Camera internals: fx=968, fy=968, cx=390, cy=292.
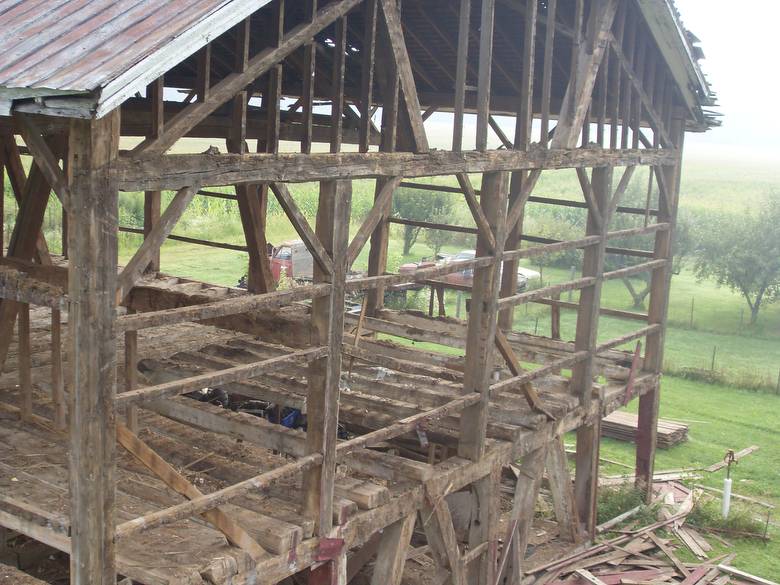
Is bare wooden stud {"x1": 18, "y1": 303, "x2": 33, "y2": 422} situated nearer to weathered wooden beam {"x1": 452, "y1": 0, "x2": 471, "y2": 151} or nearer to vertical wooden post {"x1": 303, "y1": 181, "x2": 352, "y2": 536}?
vertical wooden post {"x1": 303, "y1": 181, "x2": 352, "y2": 536}

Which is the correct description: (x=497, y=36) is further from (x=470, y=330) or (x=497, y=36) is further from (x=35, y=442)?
(x=35, y=442)

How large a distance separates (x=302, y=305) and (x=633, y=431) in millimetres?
8861

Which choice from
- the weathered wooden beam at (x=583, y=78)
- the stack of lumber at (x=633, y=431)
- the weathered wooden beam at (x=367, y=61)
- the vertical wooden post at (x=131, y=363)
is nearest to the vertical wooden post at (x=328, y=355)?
the weathered wooden beam at (x=367, y=61)

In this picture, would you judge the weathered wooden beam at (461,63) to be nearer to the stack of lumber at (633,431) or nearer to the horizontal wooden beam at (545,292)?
the horizontal wooden beam at (545,292)

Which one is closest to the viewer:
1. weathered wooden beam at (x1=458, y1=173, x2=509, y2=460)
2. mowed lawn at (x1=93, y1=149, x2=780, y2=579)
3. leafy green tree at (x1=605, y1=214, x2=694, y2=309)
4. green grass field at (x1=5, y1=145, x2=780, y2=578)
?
weathered wooden beam at (x1=458, y1=173, x2=509, y2=460)

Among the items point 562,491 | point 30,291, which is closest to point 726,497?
point 562,491

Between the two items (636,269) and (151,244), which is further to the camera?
(636,269)

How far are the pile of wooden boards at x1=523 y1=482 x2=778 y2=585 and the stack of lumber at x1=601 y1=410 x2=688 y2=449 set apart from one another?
5.41m

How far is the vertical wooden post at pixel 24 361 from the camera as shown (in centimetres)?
870

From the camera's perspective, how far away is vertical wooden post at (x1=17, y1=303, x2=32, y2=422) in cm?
870

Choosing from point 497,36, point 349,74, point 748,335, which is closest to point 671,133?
point 497,36

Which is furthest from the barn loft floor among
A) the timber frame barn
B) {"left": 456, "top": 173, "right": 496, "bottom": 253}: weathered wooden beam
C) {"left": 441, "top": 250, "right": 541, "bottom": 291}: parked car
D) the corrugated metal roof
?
{"left": 441, "top": 250, "right": 541, "bottom": 291}: parked car

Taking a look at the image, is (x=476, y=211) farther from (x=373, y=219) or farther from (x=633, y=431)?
(x=633, y=431)

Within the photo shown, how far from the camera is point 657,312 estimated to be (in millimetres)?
14711
